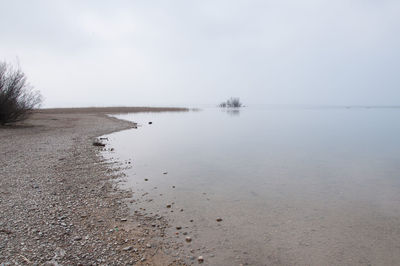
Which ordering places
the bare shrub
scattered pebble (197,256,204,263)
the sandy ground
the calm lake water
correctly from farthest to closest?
the bare shrub
the calm lake water
scattered pebble (197,256,204,263)
the sandy ground

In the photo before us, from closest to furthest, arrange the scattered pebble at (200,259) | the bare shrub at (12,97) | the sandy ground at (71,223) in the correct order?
the sandy ground at (71,223) → the scattered pebble at (200,259) → the bare shrub at (12,97)

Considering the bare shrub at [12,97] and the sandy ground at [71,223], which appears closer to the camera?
the sandy ground at [71,223]

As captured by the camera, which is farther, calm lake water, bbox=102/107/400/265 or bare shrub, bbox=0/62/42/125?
bare shrub, bbox=0/62/42/125

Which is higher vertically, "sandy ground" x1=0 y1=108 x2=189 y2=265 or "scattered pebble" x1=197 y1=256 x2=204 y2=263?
"sandy ground" x1=0 y1=108 x2=189 y2=265

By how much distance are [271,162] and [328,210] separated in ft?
19.1

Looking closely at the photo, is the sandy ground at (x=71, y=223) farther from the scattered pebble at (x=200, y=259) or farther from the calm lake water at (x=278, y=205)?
the calm lake water at (x=278, y=205)

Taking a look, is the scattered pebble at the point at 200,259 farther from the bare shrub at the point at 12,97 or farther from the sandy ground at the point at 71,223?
the bare shrub at the point at 12,97

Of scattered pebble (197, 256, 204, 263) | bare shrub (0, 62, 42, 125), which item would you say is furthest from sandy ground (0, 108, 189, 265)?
bare shrub (0, 62, 42, 125)

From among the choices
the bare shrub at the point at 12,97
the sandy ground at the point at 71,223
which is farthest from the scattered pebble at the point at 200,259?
the bare shrub at the point at 12,97

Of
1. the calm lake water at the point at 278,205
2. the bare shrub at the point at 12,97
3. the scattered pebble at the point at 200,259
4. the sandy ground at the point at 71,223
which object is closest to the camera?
the sandy ground at the point at 71,223

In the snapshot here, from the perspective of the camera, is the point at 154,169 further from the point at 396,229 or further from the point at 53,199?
the point at 396,229

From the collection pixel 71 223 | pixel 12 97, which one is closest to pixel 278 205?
pixel 71 223

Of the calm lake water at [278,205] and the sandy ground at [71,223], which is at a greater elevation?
the sandy ground at [71,223]

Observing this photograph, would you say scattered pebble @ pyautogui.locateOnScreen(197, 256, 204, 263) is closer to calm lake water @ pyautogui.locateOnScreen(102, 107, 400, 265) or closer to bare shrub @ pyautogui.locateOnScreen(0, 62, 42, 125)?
calm lake water @ pyautogui.locateOnScreen(102, 107, 400, 265)
